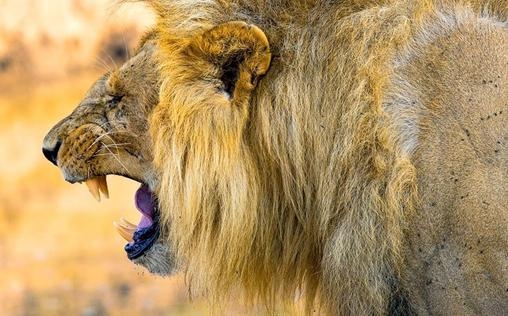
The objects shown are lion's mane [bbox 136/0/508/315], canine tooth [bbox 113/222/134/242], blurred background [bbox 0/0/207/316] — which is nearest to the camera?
lion's mane [bbox 136/0/508/315]

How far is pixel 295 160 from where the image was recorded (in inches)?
128

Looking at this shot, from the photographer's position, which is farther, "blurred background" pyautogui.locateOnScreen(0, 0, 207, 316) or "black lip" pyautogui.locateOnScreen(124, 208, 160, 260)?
"blurred background" pyautogui.locateOnScreen(0, 0, 207, 316)

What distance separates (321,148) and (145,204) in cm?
78

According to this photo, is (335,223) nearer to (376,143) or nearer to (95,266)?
(376,143)

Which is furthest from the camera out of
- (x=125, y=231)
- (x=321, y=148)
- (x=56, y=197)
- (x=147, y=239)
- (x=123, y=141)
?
(x=56, y=197)

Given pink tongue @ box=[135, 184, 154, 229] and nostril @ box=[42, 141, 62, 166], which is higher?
nostril @ box=[42, 141, 62, 166]

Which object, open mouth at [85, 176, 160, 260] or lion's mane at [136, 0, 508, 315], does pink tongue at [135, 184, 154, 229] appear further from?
lion's mane at [136, 0, 508, 315]

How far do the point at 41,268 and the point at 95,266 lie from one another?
460 mm

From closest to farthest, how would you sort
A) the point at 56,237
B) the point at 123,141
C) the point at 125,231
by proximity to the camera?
the point at 123,141
the point at 125,231
the point at 56,237

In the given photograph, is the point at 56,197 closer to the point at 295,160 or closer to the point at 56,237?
the point at 56,237

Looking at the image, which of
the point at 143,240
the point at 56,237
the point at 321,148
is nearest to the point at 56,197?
the point at 56,237

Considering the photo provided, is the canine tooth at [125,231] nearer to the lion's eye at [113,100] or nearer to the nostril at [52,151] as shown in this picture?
the nostril at [52,151]

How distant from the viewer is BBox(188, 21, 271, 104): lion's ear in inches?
127

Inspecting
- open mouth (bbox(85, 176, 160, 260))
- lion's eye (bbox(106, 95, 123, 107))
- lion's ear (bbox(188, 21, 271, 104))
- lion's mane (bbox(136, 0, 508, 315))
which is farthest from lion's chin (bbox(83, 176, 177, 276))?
lion's ear (bbox(188, 21, 271, 104))
